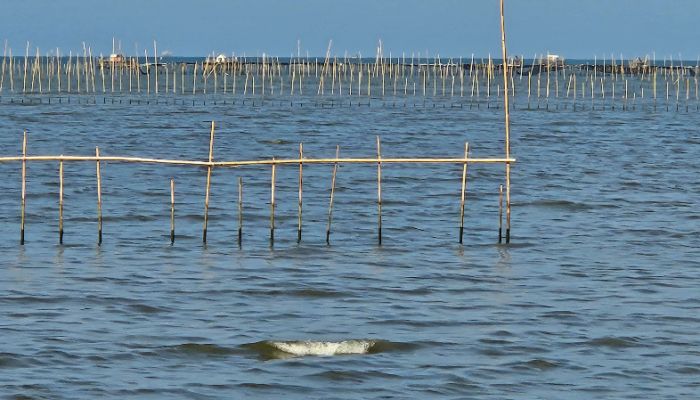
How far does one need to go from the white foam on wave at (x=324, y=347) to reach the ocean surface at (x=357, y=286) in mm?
18

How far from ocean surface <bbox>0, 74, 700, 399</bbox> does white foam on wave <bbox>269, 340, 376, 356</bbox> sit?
0.06 ft

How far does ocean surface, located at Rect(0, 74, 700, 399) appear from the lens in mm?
7125

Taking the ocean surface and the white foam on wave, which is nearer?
the ocean surface

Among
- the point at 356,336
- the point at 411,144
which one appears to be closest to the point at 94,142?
the point at 411,144

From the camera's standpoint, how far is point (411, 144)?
81.1 ft

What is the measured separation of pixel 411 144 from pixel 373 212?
1036cm

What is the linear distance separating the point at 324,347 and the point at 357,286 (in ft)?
6.89

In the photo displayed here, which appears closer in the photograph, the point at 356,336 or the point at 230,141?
the point at 356,336

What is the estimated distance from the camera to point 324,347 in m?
7.76

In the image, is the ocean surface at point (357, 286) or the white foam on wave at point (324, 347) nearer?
the ocean surface at point (357, 286)

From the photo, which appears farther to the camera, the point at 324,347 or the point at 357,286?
the point at 357,286

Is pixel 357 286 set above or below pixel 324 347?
above

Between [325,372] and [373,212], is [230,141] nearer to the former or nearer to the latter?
[373,212]

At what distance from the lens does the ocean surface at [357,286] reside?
23.4 ft
